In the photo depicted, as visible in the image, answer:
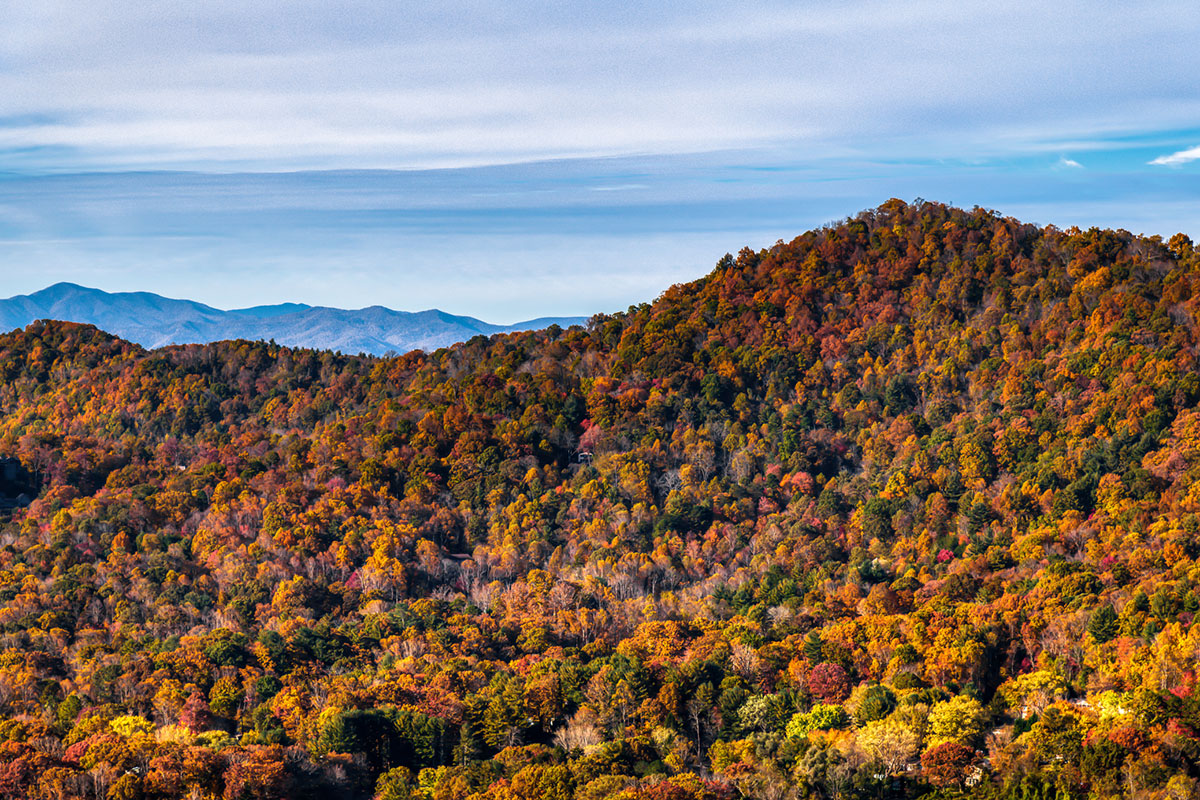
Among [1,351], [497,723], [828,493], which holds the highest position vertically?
[1,351]

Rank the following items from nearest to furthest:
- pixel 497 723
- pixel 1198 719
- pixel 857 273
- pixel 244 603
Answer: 1. pixel 1198 719
2. pixel 497 723
3. pixel 244 603
4. pixel 857 273

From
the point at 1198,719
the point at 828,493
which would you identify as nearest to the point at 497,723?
the point at 1198,719

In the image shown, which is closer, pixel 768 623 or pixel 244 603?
pixel 768 623

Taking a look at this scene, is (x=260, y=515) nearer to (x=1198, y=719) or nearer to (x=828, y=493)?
(x=828, y=493)

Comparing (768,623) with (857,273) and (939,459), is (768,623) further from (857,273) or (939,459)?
(857,273)

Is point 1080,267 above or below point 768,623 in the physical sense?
above

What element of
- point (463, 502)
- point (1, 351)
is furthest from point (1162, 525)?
point (1, 351)

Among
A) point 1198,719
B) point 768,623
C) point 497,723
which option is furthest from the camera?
point 768,623
